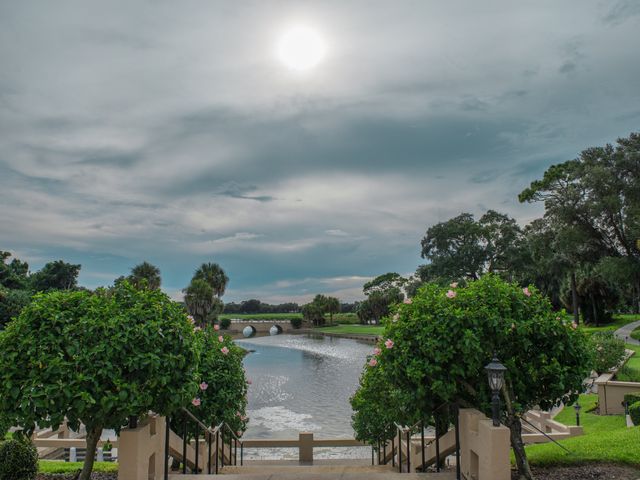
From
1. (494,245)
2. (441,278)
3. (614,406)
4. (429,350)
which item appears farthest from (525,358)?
(494,245)

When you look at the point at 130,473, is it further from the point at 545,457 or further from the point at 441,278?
the point at 441,278

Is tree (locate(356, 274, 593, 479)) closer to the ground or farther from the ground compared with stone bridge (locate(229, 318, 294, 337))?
farther from the ground

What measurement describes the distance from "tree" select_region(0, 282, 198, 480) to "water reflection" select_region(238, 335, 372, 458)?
10.9 metres

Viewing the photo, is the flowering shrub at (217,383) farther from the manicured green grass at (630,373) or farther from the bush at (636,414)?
the manicured green grass at (630,373)

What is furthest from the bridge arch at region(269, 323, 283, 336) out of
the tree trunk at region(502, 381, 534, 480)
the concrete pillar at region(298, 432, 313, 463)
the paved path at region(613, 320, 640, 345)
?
the tree trunk at region(502, 381, 534, 480)

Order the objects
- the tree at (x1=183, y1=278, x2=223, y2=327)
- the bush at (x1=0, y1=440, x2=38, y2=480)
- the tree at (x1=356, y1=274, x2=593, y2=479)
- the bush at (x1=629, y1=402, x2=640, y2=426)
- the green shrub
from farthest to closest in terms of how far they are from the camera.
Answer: the tree at (x1=183, y1=278, x2=223, y2=327) → the green shrub → the bush at (x1=629, y1=402, x2=640, y2=426) → the tree at (x1=356, y1=274, x2=593, y2=479) → the bush at (x1=0, y1=440, x2=38, y2=480)

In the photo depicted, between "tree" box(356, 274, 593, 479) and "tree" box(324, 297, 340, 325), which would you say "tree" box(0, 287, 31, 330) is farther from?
"tree" box(324, 297, 340, 325)

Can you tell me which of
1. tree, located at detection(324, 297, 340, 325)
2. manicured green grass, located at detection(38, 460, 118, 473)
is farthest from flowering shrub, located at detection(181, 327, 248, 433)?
tree, located at detection(324, 297, 340, 325)

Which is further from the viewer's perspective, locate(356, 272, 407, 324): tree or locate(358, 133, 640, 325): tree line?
locate(356, 272, 407, 324): tree

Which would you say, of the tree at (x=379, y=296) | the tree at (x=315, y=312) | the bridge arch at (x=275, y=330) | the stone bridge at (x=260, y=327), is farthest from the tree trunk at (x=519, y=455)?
the bridge arch at (x=275, y=330)

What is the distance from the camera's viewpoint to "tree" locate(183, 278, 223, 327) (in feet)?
164

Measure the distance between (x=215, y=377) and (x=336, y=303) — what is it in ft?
323

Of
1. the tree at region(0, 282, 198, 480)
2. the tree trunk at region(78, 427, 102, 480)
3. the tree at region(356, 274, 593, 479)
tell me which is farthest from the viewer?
the tree at region(356, 274, 593, 479)

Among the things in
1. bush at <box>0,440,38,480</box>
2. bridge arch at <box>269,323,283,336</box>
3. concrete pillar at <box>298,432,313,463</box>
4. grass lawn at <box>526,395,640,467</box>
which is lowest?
bridge arch at <box>269,323,283,336</box>
